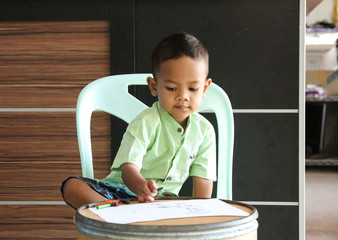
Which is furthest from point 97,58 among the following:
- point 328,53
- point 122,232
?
point 328,53

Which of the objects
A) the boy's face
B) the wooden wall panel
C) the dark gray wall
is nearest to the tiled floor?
the dark gray wall

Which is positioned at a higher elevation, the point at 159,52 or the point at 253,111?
the point at 159,52

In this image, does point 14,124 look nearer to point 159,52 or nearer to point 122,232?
point 159,52

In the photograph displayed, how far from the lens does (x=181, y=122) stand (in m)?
1.56

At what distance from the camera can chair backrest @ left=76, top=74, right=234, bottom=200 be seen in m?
1.70

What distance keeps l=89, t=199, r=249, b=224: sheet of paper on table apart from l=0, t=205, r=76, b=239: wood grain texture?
1.08 m

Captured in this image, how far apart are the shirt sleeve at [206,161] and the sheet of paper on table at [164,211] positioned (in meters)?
0.43

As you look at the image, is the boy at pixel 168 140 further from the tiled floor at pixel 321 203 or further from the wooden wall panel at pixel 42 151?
the tiled floor at pixel 321 203

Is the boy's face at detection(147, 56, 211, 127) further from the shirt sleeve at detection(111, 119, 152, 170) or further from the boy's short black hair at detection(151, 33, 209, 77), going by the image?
the shirt sleeve at detection(111, 119, 152, 170)

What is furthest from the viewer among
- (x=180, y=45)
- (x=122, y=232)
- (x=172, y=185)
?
(x=172, y=185)

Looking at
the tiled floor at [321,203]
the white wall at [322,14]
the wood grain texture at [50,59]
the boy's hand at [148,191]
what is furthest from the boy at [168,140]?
the white wall at [322,14]

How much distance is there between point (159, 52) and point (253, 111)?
74 cm

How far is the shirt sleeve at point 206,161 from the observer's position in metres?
1.55

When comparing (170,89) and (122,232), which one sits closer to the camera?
(122,232)
